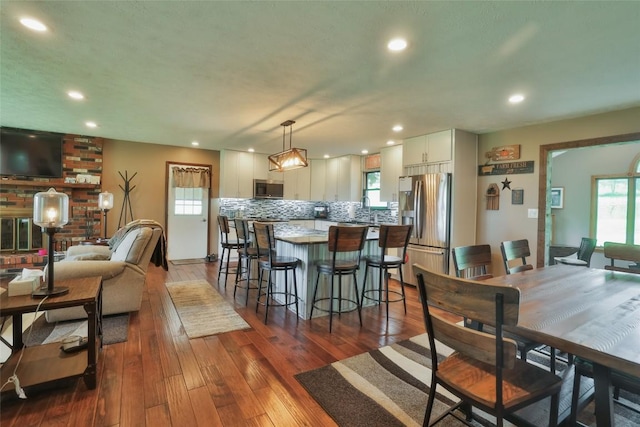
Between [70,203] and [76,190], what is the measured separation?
285 mm

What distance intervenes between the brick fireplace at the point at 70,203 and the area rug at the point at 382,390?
5.37m

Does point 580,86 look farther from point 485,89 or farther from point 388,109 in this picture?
point 388,109

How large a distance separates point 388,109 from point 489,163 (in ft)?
6.93

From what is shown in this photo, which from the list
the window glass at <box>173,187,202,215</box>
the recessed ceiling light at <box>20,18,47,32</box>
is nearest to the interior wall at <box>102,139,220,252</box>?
the window glass at <box>173,187,202,215</box>

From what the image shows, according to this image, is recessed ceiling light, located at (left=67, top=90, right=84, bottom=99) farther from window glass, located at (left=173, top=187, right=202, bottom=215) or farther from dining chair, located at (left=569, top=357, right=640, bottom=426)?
dining chair, located at (left=569, top=357, right=640, bottom=426)

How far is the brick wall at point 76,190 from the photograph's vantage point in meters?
5.26

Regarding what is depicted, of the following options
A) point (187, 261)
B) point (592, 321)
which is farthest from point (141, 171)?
point (592, 321)

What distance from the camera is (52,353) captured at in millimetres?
2197

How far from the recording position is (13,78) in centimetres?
297

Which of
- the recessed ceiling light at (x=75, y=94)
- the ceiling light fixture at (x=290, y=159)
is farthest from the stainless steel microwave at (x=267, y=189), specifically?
the recessed ceiling light at (x=75, y=94)

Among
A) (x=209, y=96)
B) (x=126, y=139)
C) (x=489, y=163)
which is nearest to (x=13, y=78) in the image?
(x=209, y=96)

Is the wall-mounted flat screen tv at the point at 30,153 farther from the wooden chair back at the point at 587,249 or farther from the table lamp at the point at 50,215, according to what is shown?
the wooden chair back at the point at 587,249

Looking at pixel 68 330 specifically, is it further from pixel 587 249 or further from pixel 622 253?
pixel 587 249

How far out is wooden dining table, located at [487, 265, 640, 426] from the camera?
1090 millimetres
